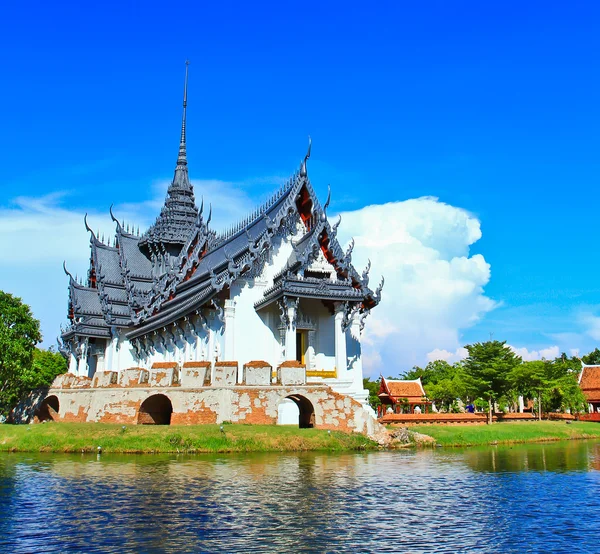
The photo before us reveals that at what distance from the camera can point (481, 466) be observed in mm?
21219

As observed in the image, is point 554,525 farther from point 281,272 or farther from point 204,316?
point 204,316

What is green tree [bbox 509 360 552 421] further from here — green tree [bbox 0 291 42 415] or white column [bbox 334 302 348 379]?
green tree [bbox 0 291 42 415]

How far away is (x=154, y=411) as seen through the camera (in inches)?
1201

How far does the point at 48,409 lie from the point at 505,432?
26574 millimetres

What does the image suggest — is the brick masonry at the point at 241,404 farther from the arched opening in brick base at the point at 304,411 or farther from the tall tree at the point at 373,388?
the tall tree at the point at 373,388

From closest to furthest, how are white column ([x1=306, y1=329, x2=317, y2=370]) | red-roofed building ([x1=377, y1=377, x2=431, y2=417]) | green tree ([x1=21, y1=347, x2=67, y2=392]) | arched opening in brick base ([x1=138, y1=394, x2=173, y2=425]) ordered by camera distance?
arched opening in brick base ([x1=138, y1=394, x2=173, y2=425])
white column ([x1=306, y1=329, x2=317, y2=370])
green tree ([x1=21, y1=347, x2=67, y2=392])
red-roofed building ([x1=377, y1=377, x2=431, y2=417])

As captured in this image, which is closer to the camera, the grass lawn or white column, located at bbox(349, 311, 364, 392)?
the grass lawn

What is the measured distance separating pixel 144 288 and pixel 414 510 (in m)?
34.1

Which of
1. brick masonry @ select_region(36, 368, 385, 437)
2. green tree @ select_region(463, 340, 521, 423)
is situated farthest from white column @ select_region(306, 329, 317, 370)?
green tree @ select_region(463, 340, 521, 423)

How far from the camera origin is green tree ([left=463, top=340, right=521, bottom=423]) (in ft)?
126

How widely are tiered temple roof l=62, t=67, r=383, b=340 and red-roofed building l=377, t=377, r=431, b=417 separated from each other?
55.9 ft

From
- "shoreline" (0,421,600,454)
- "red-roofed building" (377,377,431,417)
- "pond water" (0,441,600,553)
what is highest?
"red-roofed building" (377,377,431,417)

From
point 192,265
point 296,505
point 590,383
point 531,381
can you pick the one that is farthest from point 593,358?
point 296,505

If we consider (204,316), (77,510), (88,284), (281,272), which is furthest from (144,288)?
(77,510)
